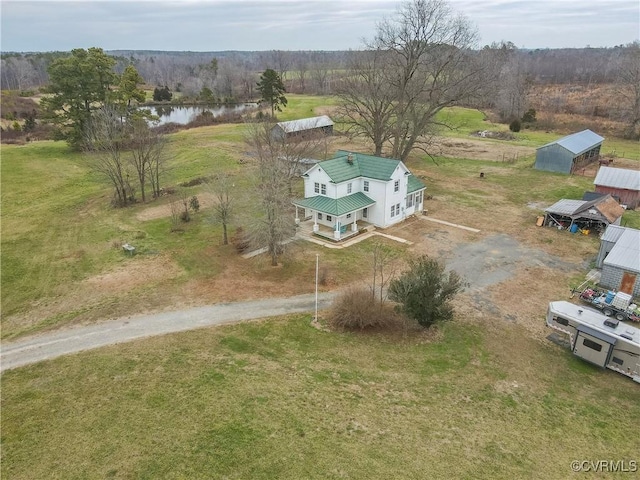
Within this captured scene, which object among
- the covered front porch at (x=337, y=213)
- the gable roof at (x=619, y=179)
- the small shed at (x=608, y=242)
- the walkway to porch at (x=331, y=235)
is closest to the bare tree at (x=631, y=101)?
the gable roof at (x=619, y=179)

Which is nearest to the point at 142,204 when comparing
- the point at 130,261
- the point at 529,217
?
the point at 130,261

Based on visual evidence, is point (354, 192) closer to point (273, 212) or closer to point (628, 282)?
point (273, 212)

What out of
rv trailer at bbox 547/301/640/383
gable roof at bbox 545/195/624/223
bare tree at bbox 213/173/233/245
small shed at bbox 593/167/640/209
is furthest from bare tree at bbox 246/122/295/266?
small shed at bbox 593/167/640/209

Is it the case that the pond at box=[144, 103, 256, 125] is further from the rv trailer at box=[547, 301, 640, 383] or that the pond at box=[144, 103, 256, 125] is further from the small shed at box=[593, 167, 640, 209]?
the rv trailer at box=[547, 301, 640, 383]

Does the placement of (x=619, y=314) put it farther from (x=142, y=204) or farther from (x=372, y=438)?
(x=142, y=204)

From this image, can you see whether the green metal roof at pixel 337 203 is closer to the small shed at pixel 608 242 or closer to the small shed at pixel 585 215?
the small shed at pixel 585 215

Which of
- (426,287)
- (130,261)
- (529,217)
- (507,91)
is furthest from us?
(507,91)
